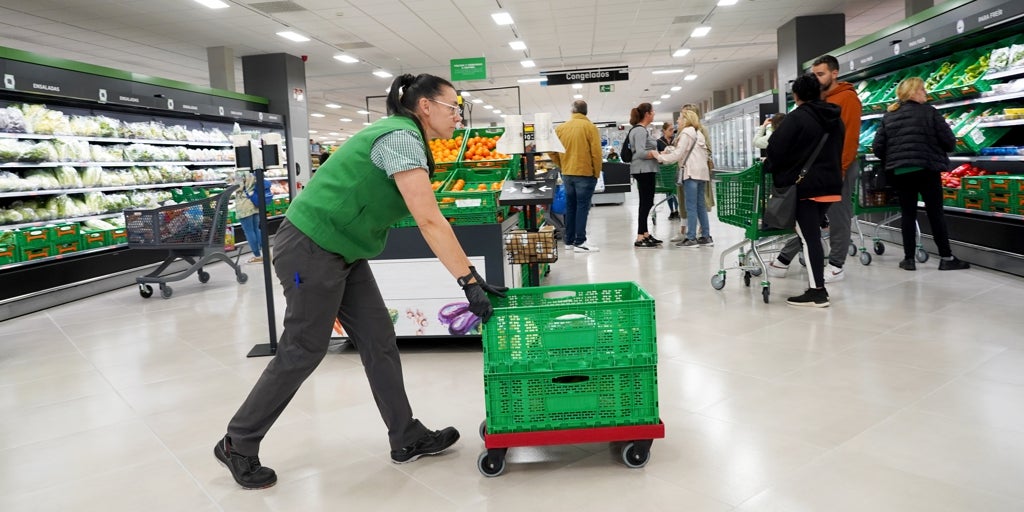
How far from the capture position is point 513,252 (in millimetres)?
3896

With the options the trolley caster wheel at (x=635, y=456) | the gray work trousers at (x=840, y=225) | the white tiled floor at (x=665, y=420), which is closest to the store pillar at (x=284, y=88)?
the white tiled floor at (x=665, y=420)

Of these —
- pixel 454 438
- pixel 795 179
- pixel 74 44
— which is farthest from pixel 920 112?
pixel 74 44


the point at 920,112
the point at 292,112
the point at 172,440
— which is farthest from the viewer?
the point at 292,112

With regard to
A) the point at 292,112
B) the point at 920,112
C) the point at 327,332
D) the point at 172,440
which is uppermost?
the point at 292,112

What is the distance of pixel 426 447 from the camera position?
2.71 metres

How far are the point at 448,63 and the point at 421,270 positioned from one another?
41.7ft

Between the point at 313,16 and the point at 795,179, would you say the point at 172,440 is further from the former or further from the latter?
the point at 313,16

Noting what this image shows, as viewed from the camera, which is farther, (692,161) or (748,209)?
(692,161)

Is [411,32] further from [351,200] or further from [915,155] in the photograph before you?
[351,200]

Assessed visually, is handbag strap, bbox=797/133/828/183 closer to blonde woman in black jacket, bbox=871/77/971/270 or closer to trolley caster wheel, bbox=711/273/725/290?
trolley caster wheel, bbox=711/273/725/290

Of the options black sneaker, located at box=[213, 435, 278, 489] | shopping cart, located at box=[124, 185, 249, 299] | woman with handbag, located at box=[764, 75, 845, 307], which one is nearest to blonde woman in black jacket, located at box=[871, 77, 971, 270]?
woman with handbag, located at box=[764, 75, 845, 307]

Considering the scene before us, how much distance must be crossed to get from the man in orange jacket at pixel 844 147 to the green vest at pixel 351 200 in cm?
385

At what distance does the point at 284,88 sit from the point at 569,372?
42.6 feet

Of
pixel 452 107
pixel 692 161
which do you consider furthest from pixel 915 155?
pixel 452 107
